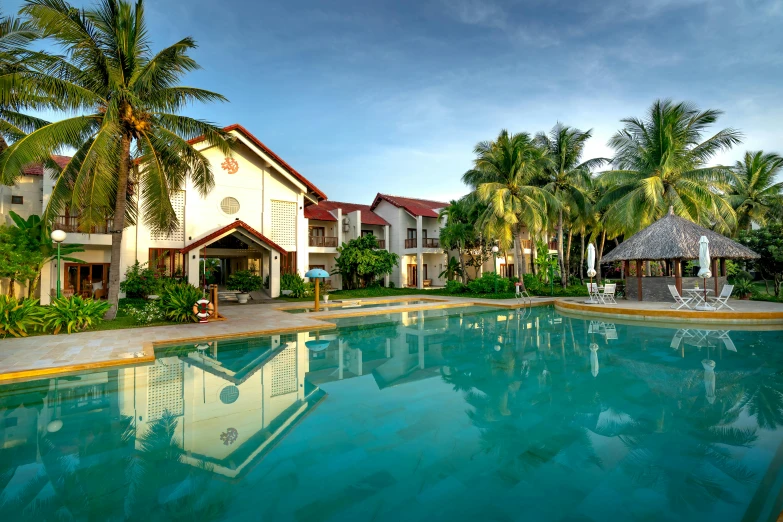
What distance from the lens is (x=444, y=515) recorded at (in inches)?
131

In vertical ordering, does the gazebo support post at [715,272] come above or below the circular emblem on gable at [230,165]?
below

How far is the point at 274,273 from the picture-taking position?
853 inches

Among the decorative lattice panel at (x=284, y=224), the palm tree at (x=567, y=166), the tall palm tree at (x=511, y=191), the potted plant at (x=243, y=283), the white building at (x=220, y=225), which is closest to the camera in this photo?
the white building at (x=220, y=225)

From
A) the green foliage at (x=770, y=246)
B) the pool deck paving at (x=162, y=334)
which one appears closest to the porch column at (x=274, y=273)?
the pool deck paving at (x=162, y=334)

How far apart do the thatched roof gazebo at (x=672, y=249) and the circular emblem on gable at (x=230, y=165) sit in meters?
19.2

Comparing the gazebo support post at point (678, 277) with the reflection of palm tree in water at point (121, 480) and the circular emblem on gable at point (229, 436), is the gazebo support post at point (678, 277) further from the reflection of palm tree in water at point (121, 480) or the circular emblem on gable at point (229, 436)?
the reflection of palm tree in water at point (121, 480)

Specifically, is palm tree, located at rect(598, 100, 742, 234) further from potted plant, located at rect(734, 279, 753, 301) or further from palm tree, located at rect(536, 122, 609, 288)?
palm tree, located at rect(536, 122, 609, 288)

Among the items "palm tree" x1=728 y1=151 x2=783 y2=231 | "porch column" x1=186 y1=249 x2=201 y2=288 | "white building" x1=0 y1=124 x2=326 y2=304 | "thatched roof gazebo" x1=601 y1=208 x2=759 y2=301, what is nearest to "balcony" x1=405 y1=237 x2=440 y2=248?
"white building" x1=0 y1=124 x2=326 y2=304

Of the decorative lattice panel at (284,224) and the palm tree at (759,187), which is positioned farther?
the palm tree at (759,187)

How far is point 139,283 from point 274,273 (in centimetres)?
613

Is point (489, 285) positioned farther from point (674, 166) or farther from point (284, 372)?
point (284, 372)

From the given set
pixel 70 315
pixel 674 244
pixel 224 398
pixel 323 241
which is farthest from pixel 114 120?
pixel 674 244

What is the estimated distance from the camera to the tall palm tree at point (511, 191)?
74.6ft

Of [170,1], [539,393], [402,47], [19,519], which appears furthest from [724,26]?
[19,519]
